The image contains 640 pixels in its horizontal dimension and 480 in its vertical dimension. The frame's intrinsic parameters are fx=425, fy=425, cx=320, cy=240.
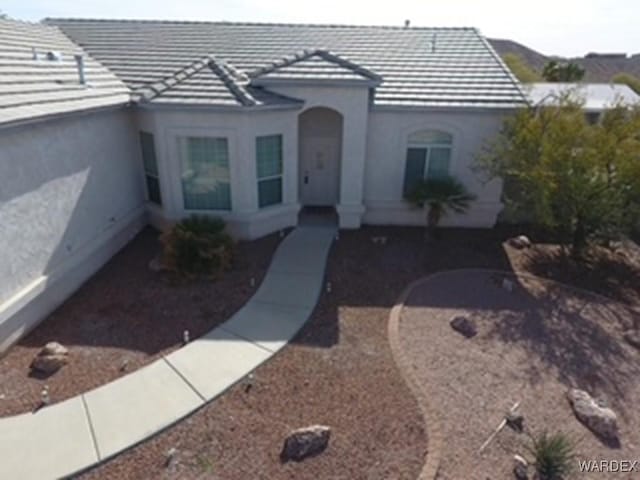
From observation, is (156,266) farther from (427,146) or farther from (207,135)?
(427,146)

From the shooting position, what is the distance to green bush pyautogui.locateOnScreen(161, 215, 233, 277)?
10.3m

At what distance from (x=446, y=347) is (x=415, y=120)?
763 centimetres

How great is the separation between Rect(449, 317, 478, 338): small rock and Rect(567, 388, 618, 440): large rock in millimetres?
2088

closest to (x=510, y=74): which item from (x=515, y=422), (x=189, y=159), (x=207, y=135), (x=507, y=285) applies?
(x=507, y=285)

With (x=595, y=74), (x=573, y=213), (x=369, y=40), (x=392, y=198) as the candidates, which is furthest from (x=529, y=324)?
(x=595, y=74)

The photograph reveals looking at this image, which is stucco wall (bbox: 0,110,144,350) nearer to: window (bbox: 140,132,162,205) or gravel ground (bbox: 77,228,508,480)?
window (bbox: 140,132,162,205)

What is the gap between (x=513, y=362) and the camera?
7.73 meters

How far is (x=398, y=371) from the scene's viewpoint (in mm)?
7312

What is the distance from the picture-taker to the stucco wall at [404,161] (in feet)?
42.9

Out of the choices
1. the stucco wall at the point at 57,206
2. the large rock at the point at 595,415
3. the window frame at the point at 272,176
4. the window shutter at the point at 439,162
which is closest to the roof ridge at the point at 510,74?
the window shutter at the point at 439,162

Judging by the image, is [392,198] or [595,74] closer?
[392,198]

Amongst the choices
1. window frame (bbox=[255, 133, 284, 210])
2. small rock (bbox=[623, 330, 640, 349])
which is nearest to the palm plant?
window frame (bbox=[255, 133, 284, 210])

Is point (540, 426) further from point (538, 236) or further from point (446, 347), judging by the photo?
point (538, 236)

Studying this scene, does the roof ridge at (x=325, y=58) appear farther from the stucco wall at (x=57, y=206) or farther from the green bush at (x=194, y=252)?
the green bush at (x=194, y=252)
